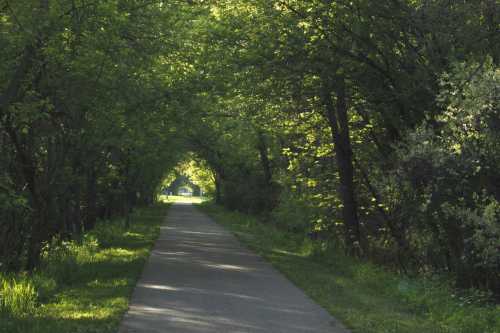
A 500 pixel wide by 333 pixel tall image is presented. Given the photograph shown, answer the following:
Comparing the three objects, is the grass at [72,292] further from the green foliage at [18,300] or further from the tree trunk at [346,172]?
the tree trunk at [346,172]

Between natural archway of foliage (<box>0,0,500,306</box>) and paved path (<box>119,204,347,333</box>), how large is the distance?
2646mm

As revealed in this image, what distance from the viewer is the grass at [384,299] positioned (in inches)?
390

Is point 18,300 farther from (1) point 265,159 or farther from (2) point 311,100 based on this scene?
(1) point 265,159

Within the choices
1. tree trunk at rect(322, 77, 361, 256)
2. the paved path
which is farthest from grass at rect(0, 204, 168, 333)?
tree trunk at rect(322, 77, 361, 256)

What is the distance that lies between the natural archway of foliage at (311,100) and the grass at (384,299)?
832mm

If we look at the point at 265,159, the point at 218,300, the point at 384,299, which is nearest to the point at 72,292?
the point at 218,300

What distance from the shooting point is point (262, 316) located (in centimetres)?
1030

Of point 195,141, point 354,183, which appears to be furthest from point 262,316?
point 195,141

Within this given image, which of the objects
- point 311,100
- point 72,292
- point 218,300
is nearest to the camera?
point 218,300

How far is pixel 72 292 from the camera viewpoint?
12.4 m

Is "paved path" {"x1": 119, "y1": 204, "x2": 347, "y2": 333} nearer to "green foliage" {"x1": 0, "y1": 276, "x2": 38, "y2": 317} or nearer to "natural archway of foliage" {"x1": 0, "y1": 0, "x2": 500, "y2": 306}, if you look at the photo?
"green foliage" {"x1": 0, "y1": 276, "x2": 38, "y2": 317}

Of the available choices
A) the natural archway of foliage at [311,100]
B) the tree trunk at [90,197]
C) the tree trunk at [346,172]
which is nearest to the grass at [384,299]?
the natural archway of foliage at [311,100]

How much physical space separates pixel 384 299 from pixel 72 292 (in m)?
5.27

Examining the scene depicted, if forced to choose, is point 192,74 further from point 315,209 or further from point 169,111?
point 315,209
